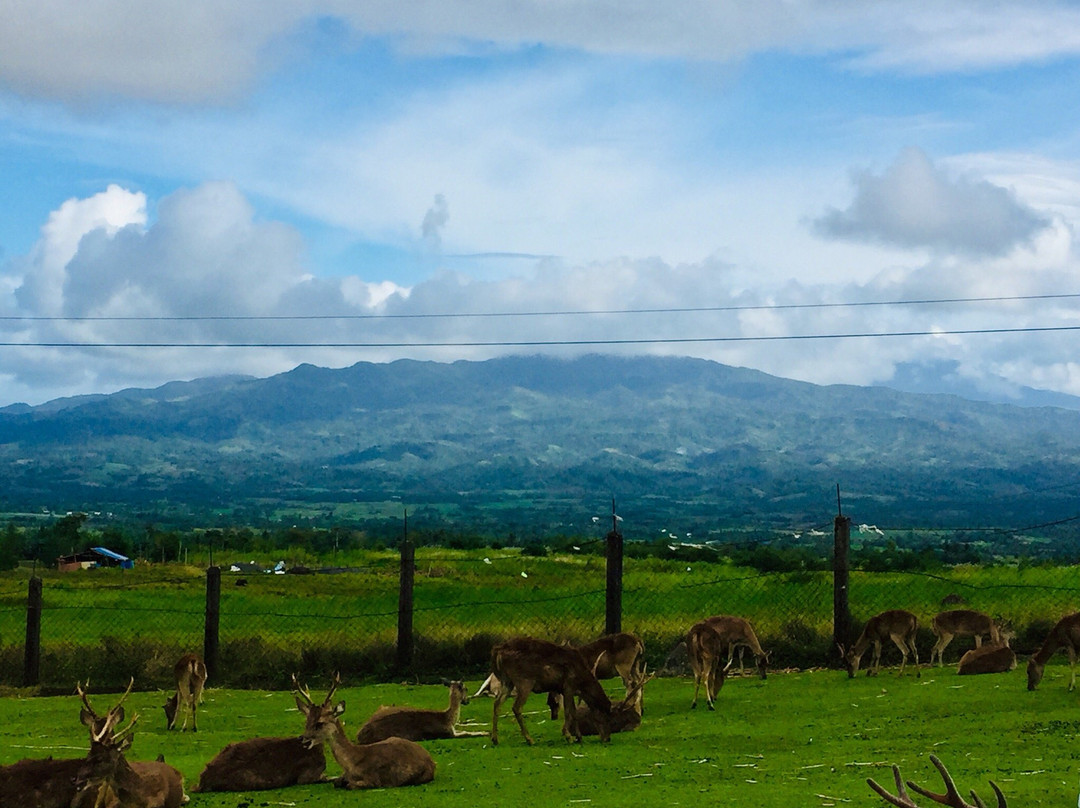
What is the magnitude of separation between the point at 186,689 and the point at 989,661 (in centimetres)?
1002

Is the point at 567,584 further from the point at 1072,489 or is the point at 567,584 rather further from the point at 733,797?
the point at 1072,489

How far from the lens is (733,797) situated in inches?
397

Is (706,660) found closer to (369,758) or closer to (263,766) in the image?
(369,758)

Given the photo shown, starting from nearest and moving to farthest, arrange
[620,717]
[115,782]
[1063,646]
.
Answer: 1. [115,782]
2. [620,717]
3. [1063,646]

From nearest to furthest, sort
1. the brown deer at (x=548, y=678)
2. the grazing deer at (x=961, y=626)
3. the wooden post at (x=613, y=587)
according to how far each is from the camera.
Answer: the brown deer at (x=548, y=678) → the grazing deer at (x=961, y=626) → the wooden post at (x=613, y=587)

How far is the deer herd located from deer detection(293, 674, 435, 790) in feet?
0.03

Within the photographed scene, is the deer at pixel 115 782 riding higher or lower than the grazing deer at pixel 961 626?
lower

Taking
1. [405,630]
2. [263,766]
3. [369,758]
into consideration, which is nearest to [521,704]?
[369,758]

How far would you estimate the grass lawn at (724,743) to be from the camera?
10492mm

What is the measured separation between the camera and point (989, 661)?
56.0 ft

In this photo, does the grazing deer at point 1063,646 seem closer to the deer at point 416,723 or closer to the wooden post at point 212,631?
the deer at point 416,723

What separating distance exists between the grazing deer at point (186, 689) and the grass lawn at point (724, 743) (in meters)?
0.29

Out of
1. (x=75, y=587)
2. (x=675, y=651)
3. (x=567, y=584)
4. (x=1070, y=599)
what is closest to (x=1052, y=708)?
(x=675, y=651)

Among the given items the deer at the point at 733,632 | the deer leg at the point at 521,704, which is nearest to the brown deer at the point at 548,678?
the deer leg at the point at 521,704
